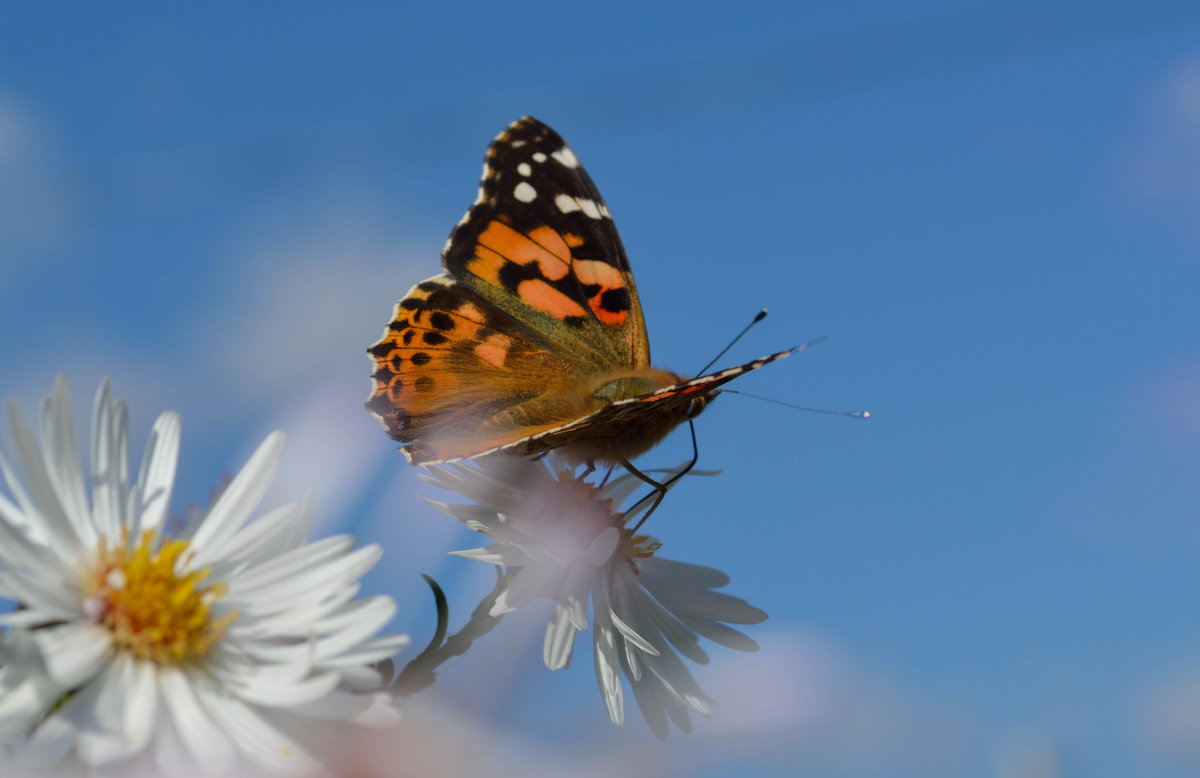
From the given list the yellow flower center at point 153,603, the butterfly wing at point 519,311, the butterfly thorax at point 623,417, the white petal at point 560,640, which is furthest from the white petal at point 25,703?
the butterfly wing at point 519,311

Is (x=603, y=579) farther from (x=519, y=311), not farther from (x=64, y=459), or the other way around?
(x=64, y=459)

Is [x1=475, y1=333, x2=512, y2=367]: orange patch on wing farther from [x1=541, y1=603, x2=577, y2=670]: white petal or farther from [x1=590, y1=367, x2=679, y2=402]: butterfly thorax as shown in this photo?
[x1=541, y1=603, x2=577, y2=670]: white petal

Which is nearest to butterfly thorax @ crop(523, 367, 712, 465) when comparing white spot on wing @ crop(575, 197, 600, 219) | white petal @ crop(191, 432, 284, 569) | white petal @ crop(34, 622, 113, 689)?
white spot on wing @ crop(575, 197, 600, 219)

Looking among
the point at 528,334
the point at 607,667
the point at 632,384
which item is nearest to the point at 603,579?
the point at 607,667

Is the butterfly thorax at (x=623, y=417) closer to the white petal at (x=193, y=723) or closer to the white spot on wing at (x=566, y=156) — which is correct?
the white spot on wing at (x=566, y=156)

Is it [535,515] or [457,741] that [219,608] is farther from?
[535,515]

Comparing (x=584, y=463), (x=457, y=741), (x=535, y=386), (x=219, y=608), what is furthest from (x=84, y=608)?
(x=535, y=386)
